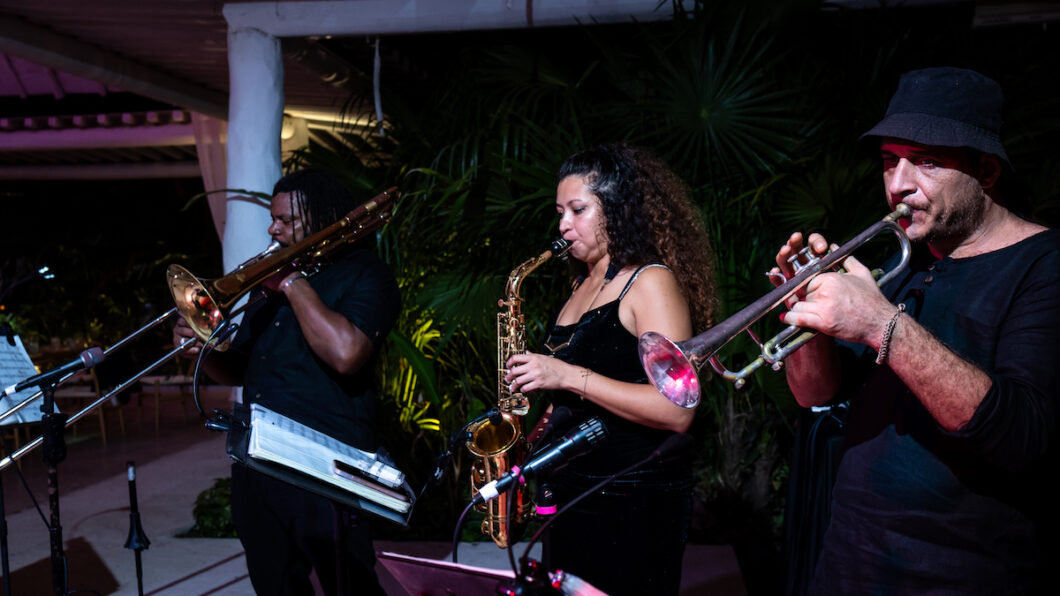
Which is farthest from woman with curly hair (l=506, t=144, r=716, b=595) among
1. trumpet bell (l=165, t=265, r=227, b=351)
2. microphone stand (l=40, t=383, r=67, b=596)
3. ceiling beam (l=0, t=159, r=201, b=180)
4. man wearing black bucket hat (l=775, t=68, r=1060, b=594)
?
ceiling beam (l=0, t=159, r=201, b=180)

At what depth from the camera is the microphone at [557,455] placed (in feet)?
4.55

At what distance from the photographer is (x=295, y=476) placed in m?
1.57

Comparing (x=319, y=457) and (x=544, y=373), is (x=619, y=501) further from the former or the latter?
(x=319, y=457)

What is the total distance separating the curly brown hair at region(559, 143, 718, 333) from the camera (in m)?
2.23

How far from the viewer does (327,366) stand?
2398 millimetres

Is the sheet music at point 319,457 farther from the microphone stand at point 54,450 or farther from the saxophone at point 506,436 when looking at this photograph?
the microphone stand at point 54,450

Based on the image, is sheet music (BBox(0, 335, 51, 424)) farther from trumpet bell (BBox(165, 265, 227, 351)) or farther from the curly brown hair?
the curly brown hair

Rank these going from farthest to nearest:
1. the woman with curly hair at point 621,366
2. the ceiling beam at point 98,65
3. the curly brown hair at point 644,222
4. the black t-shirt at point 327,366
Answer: the ceiling beam at point 98,65, the black t-shirt at point 327,366, the curly brown hair at point 644,222, the woman with curly hair at point 621,366

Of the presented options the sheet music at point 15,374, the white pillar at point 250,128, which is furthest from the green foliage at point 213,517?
the sheet music at point 15,374

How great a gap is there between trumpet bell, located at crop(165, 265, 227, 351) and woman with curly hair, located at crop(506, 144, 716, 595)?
0.99 metres

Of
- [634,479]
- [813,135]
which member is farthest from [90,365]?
[813,135]

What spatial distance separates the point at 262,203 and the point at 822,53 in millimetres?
3355

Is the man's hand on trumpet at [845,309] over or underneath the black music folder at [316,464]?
over

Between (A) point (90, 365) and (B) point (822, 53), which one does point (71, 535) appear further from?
(B) point (822, 53)
